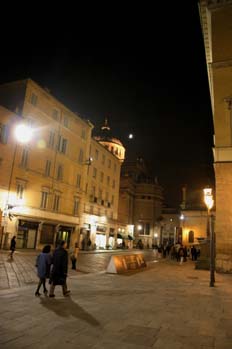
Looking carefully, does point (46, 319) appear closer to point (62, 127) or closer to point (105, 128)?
point (62, 127)

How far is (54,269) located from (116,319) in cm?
301

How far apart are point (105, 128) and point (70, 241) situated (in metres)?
46.2

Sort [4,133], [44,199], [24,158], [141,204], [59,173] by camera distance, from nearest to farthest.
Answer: [4,133], [24,158], [44,199], [59,173], [141,204]

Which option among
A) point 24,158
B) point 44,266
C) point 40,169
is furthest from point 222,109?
point 40,169

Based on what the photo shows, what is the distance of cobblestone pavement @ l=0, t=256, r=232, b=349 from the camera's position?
520 centimetres

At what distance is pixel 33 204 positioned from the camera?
3281 cm

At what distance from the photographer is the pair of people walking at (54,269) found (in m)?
8.94

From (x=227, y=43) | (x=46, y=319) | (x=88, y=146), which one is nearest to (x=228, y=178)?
(x=227, y=43)

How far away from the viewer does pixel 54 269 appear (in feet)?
29.6

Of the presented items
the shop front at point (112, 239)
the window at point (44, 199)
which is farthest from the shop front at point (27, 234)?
the shop front at point (112, 239)

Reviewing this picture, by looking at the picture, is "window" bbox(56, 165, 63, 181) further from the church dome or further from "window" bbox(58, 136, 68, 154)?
the church dome

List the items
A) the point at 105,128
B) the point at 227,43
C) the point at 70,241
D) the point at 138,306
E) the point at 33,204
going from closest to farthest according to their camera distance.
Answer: the point at 138,306 → the point at 227,43 → the point at 33,204 → the point at 70,241 → the point at 105,128

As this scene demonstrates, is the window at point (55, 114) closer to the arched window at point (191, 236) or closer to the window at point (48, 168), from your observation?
the window at point (48, 168)

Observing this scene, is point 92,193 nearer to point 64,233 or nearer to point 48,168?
point 64,233
